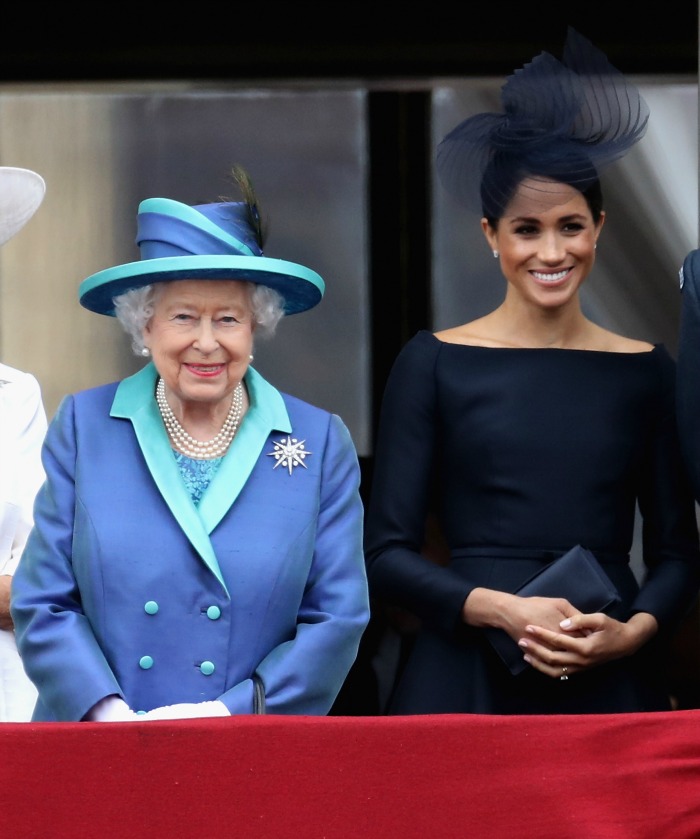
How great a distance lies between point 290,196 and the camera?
4.83 metres

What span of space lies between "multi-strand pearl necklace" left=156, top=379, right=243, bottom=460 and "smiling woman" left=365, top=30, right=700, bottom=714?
0.48m

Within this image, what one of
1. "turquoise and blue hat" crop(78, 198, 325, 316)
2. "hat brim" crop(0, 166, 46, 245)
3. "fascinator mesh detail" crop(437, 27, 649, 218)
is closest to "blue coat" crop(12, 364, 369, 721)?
"turquoise and blue hat" crop(78, 198, 325, 316)

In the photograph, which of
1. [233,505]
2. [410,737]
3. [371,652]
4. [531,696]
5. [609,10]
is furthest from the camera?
[609,10]

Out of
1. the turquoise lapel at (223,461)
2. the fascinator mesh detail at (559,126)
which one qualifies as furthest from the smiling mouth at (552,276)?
the turquoise lapel at (223,461)

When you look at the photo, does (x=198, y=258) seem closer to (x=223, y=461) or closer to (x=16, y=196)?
(x=223, y=461)

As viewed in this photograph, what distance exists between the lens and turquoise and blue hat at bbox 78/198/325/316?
110 inches

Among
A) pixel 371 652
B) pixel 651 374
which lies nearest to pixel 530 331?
pixel 651 374

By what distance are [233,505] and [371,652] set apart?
51.0 inches

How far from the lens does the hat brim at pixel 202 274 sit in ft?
9.15

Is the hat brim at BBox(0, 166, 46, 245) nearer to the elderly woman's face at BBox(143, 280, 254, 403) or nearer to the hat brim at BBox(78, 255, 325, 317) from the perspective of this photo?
the hat brim at BBox(78, 255, 325, 317)

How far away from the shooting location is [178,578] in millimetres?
2771

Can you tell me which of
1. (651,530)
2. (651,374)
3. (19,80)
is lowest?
(651,530)

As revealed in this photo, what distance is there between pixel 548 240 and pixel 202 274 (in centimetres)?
80

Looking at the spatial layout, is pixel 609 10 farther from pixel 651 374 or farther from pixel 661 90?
pixel 651 374
